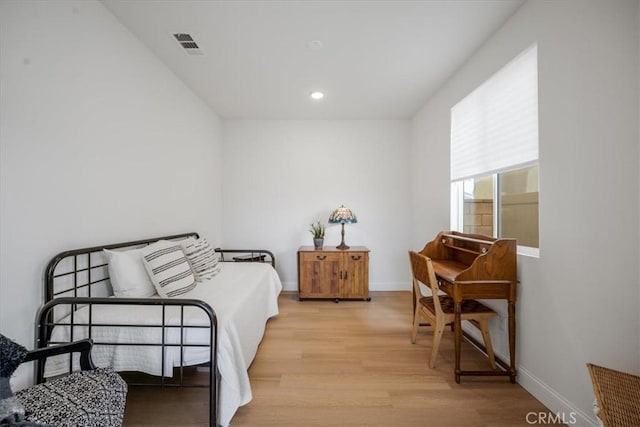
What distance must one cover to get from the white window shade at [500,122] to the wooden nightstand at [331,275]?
1614 millimetres

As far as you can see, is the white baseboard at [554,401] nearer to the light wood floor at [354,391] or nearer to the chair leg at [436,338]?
the light wood floor at [354,391]

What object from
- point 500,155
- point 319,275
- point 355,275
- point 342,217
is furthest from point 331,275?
point 500,155

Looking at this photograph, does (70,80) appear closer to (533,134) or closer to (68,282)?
(68,282)

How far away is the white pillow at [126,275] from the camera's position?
185 centimetres

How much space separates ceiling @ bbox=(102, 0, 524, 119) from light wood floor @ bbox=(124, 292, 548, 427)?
2511 mm

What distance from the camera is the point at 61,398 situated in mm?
1021

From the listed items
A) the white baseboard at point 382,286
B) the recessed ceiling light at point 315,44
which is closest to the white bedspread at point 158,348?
the recessed ceiling light at point 315,44

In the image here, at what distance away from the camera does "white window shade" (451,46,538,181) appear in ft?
6.12

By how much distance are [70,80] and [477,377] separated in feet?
10.6

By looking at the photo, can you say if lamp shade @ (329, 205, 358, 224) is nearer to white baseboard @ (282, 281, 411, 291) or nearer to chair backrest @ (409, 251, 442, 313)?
white baseboard @ (282, 281, 411, 291)

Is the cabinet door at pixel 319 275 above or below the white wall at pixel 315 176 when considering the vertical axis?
below

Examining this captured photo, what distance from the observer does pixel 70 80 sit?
1.66 m

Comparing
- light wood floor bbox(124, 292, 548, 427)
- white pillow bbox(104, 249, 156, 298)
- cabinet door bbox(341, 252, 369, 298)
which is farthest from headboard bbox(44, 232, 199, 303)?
cabinet door bbox(341, 252, 369, 298)

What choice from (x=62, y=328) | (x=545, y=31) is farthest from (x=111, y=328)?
(x=545, y=31)
